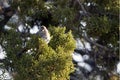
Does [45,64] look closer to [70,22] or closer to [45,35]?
[45,35]

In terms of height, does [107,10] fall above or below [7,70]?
above

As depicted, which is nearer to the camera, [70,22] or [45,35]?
[45,35]

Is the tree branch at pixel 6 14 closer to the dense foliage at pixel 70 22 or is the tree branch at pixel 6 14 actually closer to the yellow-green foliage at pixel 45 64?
the dense foliage at pixel 70 22

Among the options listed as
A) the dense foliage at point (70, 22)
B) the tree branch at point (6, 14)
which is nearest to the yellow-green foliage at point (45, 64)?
the dense foliage at point (70, 22)

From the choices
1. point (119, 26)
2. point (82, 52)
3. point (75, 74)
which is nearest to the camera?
point (119, 26)

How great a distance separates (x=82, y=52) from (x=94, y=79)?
102 centimetres

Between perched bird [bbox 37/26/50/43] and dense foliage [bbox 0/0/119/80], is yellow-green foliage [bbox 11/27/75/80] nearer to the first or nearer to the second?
perched bird [bbox 37/26/50/43]

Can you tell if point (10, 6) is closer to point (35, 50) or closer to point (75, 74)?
point (75, 74)

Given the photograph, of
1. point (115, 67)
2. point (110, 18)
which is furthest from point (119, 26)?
point (115, 67)

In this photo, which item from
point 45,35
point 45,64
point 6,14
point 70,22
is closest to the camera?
point 45,64

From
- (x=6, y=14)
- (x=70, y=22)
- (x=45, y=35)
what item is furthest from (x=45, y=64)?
(x=6, y=14)

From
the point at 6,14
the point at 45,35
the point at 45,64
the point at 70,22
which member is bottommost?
the point at 45,64

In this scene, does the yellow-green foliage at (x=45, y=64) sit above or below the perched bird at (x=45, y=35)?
below

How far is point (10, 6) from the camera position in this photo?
12.4 metres
